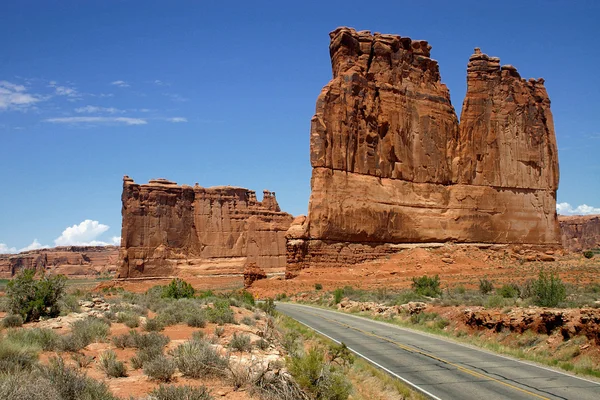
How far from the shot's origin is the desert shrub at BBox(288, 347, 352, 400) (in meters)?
8.29

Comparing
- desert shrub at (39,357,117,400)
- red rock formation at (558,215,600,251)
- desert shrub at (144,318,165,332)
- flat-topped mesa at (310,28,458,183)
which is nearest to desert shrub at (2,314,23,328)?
desert shrub at (144,318,165,332)

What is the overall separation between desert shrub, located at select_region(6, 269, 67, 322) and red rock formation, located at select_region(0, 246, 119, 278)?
115m

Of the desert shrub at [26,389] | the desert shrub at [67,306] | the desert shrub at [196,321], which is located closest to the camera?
the desert shrub at [26,389]

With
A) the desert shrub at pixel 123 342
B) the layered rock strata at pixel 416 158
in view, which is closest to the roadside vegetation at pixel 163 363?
the desert shrub at pixel 123 342

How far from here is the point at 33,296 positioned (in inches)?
625

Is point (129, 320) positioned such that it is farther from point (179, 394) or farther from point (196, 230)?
point (196, 230)

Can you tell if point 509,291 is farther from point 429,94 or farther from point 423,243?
point 429,94

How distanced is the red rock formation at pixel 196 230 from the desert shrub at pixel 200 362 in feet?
222

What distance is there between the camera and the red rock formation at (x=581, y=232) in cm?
12619

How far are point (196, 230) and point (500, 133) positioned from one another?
5040 centimetres

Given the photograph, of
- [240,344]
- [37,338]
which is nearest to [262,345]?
[240,344]

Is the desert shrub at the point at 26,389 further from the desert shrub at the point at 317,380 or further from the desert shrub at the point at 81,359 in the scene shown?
the desert shrub at the point at 317,380

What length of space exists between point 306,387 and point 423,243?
1657 inches

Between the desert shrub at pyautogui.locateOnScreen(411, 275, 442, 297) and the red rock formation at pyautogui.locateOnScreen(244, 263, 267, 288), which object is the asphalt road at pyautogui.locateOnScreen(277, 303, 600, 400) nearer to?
the desert shrub at pyautogui.locateOnScreen(411, 275, 442, 297)
